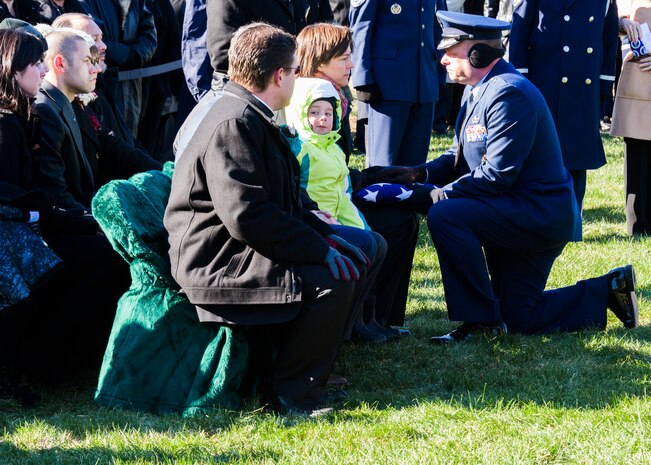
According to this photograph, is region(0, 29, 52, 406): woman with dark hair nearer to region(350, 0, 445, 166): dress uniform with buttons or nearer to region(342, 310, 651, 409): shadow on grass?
region(342, 310, 651, 409): shadow on grass

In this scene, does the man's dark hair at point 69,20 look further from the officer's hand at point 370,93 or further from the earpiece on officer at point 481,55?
the officer's hand at point 370,93

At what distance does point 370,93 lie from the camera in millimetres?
7809

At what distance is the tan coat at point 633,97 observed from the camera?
26.7 ft

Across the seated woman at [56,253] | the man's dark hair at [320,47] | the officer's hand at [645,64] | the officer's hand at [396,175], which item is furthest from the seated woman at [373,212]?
the officer's hand at [645,64]

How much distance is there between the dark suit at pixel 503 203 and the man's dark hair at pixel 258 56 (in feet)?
4.49

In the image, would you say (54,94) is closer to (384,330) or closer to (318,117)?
(318,117)

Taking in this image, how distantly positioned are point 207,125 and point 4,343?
1269mm

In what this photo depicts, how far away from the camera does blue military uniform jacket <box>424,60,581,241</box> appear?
540 centimetres

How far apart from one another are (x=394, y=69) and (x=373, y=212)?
2.38 metres

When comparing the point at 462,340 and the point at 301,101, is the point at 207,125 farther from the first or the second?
the point at 462,340

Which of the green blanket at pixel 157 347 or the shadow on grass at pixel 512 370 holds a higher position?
the green blanket at pixel 157 347

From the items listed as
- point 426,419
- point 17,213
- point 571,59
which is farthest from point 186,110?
point 426,419

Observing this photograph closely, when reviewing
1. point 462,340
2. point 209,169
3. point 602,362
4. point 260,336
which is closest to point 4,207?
point 209,169

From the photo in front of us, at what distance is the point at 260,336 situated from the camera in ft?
15.3
